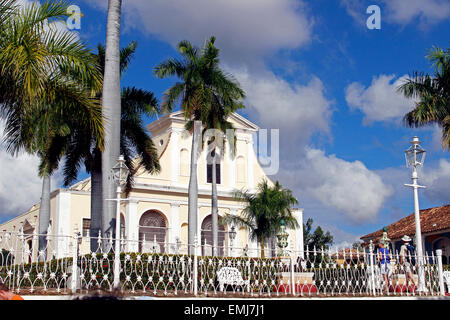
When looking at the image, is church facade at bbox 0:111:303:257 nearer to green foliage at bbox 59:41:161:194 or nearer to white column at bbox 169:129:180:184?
white column at bbox 169:129:180:184

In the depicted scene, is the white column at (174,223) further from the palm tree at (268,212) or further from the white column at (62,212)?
the white column at (62,212)

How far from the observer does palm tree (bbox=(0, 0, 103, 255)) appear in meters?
8.88

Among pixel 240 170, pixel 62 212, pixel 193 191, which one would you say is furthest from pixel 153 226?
pixel 193 191

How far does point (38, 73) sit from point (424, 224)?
24210 mm

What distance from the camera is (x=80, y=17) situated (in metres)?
10.1

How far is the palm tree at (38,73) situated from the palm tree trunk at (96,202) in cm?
404

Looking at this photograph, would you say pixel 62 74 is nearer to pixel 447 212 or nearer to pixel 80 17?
pixel 80 17

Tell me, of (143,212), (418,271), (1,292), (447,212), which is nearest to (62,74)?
(1,292)

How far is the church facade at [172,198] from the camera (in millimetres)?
29797

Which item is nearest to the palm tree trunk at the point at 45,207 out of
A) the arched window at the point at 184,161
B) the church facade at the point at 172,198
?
the church facade at the point at 172,198

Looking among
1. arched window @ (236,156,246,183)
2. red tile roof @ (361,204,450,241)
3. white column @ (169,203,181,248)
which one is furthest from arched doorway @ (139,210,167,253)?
red tile roof @ (361,204,450,241)

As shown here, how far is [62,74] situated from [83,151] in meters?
8.47

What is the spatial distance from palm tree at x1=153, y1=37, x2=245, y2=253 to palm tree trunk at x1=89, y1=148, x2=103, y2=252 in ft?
19.4

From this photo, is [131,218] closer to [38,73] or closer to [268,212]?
[268,212]
